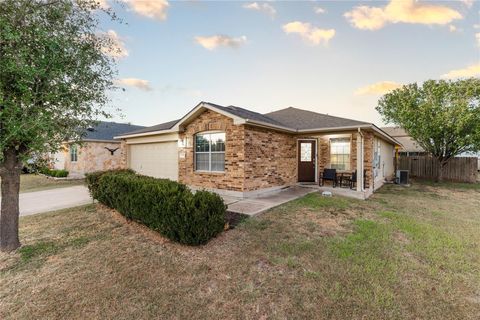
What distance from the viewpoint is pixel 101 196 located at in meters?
7.40

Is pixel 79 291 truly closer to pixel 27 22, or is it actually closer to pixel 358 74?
pixel 27 22

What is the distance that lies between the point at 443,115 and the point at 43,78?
18.7 meters

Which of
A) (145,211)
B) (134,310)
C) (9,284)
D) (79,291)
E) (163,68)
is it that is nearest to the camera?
(134,310)

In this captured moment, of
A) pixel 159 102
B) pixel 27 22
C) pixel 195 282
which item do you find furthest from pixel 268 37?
pixel 195 282

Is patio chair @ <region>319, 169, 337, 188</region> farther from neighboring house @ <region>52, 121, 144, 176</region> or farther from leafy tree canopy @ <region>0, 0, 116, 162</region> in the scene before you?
neighboring house @ <region>52, 121, 144, 176</region>

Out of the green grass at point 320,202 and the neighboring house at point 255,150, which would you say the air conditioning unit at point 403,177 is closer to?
the neighboring house at point 255,150

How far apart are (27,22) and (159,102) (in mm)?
9009

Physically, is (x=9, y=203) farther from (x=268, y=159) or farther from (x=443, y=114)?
(x=443, y=114)

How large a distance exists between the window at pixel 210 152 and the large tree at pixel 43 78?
15.6 feet

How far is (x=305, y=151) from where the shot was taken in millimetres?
11109

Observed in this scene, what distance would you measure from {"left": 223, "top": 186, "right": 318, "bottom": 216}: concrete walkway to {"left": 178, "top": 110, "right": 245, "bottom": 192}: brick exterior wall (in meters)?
0.70

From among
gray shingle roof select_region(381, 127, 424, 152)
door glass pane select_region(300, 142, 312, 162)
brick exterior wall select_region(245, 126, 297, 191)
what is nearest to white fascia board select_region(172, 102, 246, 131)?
brick exterior wall select_region(245, 126, 297, 191)

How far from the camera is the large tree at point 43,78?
3.81 meters

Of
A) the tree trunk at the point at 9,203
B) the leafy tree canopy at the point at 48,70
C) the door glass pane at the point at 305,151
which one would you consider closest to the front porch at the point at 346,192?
the door glass pane at the point at 305,151
